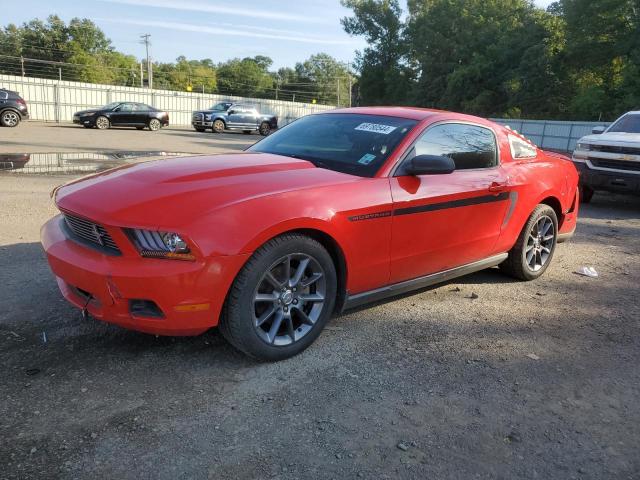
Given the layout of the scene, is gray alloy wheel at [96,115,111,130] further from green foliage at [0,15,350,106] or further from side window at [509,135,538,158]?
side window at [509,135,538,158]

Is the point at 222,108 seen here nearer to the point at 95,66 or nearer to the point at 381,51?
the point at 95,66

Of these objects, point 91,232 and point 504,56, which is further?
point 504,56

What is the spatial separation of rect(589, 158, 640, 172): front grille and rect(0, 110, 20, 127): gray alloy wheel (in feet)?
68.2

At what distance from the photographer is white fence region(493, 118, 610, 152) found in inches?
864

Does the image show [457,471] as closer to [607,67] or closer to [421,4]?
[607,67]

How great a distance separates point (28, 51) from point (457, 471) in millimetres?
65967

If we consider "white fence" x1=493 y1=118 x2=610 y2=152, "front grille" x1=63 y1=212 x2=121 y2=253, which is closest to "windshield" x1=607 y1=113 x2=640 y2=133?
"front grille" x1=63 y1=212 x2=121 y2=253

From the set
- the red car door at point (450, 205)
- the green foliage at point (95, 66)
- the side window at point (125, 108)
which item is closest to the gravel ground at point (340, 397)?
the red car door at point (450, 205)

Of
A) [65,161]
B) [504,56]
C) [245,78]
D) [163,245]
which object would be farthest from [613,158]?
[245,78]

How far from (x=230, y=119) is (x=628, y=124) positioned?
22.0 m

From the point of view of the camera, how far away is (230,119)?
29016mm

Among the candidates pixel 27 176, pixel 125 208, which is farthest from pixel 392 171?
pixel 27 176

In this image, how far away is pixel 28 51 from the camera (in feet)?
187

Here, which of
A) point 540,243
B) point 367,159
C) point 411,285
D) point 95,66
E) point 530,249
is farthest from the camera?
point 95,66
